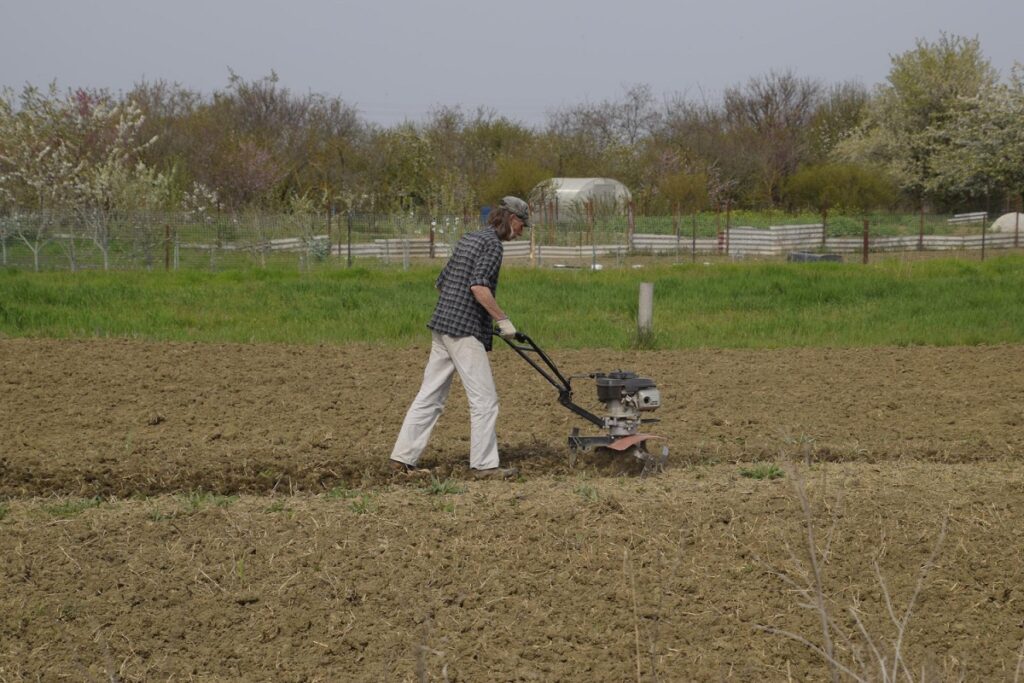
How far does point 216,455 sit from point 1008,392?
23.6 feet

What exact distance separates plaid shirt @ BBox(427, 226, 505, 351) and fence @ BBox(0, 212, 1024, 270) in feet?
61.9

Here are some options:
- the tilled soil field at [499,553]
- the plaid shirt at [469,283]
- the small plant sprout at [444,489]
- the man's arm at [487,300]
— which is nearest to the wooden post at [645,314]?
the tilled soil field at [499,553]

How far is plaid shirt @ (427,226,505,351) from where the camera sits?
7.86 meters

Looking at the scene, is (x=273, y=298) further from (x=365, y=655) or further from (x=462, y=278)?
(x=365, y=655)

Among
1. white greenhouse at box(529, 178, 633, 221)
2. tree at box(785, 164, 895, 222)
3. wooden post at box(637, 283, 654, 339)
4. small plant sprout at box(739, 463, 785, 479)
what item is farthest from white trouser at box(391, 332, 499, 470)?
tree at box(785, 164, 895, 222)

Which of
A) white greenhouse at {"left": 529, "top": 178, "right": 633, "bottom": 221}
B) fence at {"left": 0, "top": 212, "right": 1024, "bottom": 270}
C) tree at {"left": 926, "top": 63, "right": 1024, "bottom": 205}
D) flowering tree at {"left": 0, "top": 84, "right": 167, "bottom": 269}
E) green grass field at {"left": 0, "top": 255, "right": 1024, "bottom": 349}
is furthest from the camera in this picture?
tree at {"left": 926, "top": 63, "right": 1024, "bottom": 205}

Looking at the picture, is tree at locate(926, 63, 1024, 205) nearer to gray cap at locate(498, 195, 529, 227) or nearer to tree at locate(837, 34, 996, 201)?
tree at locate(837, 34, 996, 201)

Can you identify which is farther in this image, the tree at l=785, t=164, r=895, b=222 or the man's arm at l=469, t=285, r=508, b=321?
the tree at l=785, t=164, r=895, b=222

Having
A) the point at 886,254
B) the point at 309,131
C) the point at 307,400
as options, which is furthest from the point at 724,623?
the point at 309,131

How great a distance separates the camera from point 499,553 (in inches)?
251

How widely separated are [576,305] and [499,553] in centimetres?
1177

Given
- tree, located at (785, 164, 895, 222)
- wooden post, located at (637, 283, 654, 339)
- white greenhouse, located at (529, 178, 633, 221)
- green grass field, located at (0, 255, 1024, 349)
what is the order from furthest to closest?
tree, located at (785, 164, 895, 222) < white greenhouse, located at (529, 178, 633, 221) < green grass field, located at (0, 255, 1024, 349) < wooden post, located at (637, 283, 654, 339)

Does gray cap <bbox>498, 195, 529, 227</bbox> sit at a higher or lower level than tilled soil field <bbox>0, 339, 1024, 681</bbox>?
higher

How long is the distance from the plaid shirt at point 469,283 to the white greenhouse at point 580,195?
31.7 metres
